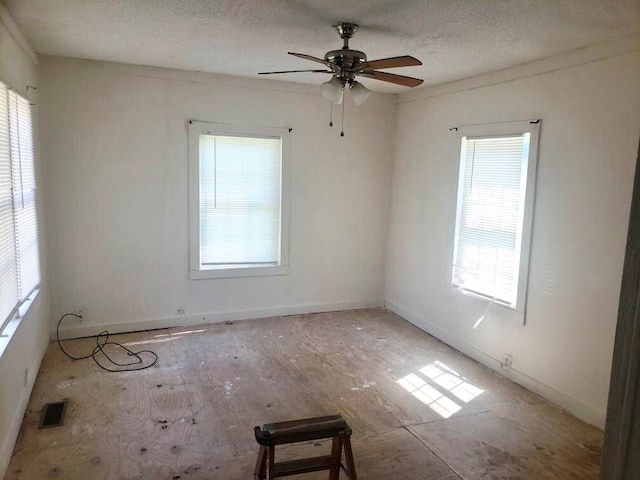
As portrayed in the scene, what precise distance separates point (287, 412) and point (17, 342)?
1843 millimetres

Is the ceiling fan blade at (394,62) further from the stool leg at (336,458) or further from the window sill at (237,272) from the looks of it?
the window sill at (237,272)

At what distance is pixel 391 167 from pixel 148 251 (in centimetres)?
295

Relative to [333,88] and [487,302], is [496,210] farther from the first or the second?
[333,88]

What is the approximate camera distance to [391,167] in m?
5.87

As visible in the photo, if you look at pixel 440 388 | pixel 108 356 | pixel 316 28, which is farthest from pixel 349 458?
pixel 108 356

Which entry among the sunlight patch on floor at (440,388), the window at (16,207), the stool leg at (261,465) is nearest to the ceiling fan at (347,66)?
the window at (16,207)

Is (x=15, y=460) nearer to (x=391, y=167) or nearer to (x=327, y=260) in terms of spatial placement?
(x=327, y=260)

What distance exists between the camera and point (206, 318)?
17.3ft

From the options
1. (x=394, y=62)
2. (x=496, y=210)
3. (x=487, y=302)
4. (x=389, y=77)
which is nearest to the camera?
(x=394, y=62)

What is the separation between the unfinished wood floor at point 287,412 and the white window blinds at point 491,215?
31.0 inches

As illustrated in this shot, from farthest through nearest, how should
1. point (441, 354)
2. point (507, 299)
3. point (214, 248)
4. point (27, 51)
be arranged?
point (214, 248) < point (441, 354) < point (507, 299) < point (27, 51)

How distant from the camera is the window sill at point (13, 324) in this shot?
2.75 m

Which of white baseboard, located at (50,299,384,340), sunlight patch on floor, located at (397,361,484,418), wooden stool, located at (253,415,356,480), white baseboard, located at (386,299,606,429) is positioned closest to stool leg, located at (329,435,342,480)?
wooden stool, located at (253,415,356,480)

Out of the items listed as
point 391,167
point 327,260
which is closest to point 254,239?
point 327,260
